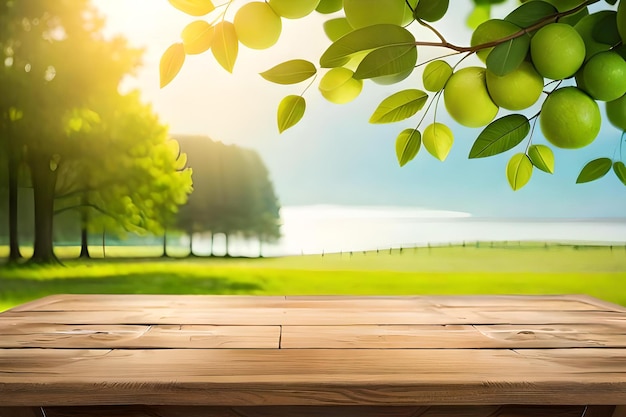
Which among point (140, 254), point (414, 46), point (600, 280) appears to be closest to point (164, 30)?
point (140, 254)

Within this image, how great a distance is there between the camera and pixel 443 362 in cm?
74

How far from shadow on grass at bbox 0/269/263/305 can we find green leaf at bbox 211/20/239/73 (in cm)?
255

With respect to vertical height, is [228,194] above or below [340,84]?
below

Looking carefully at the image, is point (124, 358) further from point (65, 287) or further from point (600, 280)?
point (600, 280)

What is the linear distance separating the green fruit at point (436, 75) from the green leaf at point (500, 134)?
4 cm

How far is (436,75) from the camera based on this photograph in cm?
30

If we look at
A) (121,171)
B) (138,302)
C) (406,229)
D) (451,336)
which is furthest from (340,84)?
(121,171)

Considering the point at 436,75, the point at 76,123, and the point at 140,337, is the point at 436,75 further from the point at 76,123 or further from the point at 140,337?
the point at 76,123

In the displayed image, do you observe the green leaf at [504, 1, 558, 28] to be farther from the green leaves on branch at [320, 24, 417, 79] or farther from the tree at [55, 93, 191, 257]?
the tree at [55, 93, 191, 257]

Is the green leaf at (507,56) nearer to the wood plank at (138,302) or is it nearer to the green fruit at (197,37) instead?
the green fruit at (197,37)

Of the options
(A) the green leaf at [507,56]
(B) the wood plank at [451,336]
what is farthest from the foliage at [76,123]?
(A) the green leaf at [507,56]

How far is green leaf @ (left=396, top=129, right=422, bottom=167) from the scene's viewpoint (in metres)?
0.30

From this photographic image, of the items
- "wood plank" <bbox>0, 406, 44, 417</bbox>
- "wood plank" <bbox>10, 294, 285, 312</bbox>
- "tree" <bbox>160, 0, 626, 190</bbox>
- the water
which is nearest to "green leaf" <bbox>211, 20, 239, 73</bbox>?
"tree" <bbox>160, 0, 626, 190</bbox>

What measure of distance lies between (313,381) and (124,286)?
7.55ft
